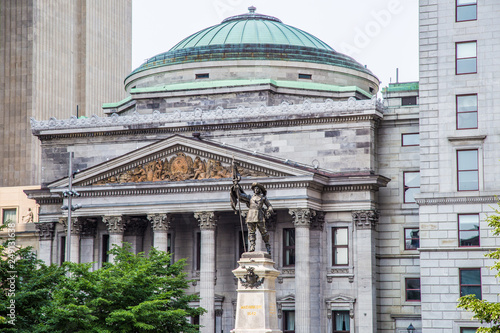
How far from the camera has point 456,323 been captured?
65562 mm

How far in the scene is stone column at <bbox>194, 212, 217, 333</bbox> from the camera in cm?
7256

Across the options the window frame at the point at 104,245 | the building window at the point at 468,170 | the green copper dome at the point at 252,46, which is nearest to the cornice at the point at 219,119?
the window frame at the point at 104,245

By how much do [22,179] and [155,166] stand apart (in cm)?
5244

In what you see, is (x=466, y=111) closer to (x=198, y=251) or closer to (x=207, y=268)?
(x=207, y=268)

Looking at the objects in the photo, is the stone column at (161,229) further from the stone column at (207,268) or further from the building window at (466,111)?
the building window at (466,111)

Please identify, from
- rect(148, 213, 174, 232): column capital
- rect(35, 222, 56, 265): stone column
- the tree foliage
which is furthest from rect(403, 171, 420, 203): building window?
rect(35, 222, 56, 265): stone column

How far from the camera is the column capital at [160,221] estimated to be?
75.1 meters

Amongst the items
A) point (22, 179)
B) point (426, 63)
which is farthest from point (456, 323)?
point (22, 179)

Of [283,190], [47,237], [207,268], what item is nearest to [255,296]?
[283,190]

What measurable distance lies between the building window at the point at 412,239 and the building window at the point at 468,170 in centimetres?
848

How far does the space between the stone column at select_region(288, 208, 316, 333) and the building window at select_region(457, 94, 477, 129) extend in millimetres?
11741

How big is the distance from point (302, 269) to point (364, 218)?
5528 millimetres

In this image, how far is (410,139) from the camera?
7575 cm

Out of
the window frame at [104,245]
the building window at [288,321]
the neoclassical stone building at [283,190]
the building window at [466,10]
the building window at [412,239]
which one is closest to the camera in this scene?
the building window at [466,10]
